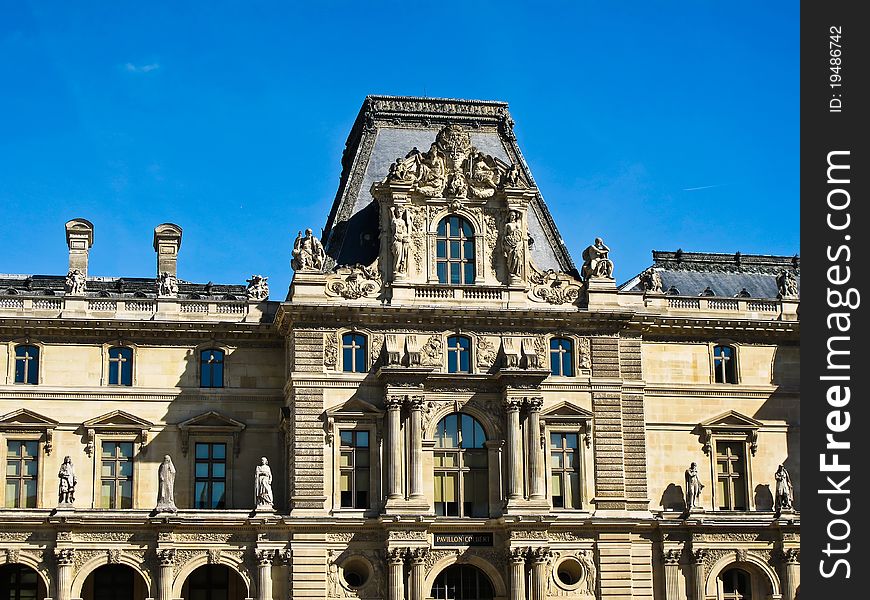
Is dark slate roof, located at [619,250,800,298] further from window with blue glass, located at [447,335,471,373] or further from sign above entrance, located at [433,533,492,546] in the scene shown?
sign above entrance, located at [433,533,492,546]

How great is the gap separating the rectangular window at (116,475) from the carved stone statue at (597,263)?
66.8 ft

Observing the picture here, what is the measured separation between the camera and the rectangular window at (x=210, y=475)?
62.3 metres

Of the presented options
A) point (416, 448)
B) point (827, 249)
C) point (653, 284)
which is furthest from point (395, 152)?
point (827, 249)

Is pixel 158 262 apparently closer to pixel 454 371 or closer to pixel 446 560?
pixel 454 371

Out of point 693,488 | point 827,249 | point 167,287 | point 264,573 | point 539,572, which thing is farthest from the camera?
point 167,287

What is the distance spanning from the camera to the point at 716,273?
72625 mm

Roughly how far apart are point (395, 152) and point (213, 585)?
819 inches

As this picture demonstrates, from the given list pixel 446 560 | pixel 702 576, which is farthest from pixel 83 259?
pixel 702 576

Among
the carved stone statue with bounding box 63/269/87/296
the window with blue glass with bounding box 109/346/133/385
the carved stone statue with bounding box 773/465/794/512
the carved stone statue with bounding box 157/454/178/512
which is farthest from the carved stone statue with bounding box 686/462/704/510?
the carved stone statue with bounding box 63/269/87/296

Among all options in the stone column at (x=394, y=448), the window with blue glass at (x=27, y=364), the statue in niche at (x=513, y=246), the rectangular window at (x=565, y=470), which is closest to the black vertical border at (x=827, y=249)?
the stone column at (x=394, y=448)

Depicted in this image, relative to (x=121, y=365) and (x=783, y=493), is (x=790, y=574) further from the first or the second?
(x=121, y=365)

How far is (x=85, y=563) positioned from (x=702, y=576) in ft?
81.1

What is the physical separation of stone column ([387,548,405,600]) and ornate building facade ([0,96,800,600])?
144 millimetres

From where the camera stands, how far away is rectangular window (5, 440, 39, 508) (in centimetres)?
6100
